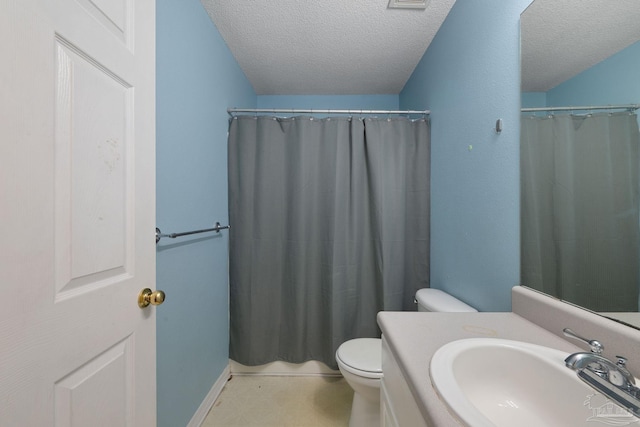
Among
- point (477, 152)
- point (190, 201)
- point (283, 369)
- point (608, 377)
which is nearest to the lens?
point (608, 377)

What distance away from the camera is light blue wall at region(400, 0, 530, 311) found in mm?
987

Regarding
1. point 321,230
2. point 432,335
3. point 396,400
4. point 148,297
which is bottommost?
point 396,400

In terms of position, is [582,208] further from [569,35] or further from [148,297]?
A: [148,297]

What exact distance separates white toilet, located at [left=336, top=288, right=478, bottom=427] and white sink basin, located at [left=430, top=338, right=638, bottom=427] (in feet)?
1.79

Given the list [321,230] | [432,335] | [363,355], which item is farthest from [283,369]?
[432,335]

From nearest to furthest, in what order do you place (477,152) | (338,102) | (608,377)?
(608,377) → (477,152) → (338,102)

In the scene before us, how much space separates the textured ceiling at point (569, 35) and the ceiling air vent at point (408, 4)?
0.65 metres

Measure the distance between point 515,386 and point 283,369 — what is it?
1.58m

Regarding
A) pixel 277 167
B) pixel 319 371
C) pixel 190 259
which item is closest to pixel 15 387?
pixel 190 259

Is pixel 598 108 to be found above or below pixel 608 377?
above

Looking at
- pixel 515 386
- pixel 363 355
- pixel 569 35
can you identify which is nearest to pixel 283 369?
pixel 363 355

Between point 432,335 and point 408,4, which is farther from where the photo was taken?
point 408,4

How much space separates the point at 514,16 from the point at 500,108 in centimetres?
34

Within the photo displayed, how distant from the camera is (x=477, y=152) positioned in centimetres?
119
